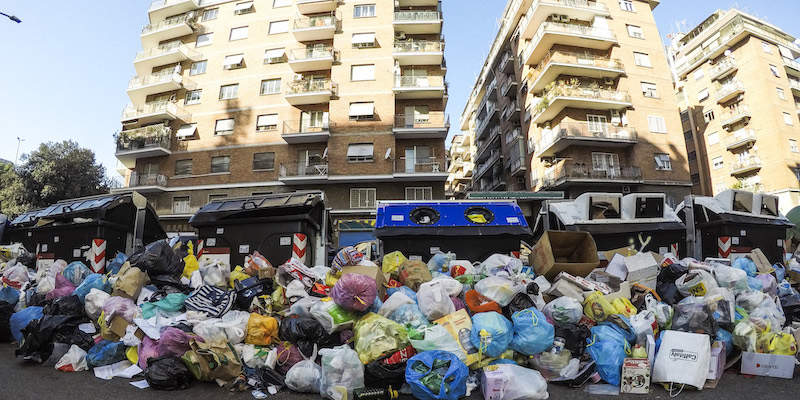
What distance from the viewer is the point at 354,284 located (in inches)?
129

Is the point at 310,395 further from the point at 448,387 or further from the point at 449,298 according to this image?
the point at 449,298

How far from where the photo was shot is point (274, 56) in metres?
21.0

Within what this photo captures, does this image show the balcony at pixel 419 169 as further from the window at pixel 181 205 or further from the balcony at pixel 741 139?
the balcony at pixel 741 139

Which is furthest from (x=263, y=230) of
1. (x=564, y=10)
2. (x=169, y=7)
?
(x=169, y=7)

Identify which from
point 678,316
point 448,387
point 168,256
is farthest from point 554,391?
point 168,256

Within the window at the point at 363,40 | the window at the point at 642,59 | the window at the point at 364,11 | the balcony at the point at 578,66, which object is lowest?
the balcony at the point at 578,66

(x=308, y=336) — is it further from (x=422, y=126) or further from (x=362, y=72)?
(x=362, y=72)

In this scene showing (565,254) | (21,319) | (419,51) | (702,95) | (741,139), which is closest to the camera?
(21,319)

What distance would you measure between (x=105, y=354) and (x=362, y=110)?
56.3 feet

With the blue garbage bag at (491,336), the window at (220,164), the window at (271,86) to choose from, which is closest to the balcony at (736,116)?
the window at (271,86)

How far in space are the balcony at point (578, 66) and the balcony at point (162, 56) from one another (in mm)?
20719

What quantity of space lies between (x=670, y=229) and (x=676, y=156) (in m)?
18.5

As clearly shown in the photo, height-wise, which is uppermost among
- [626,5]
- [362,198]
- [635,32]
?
[626,5]

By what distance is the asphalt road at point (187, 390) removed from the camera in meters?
2.79
